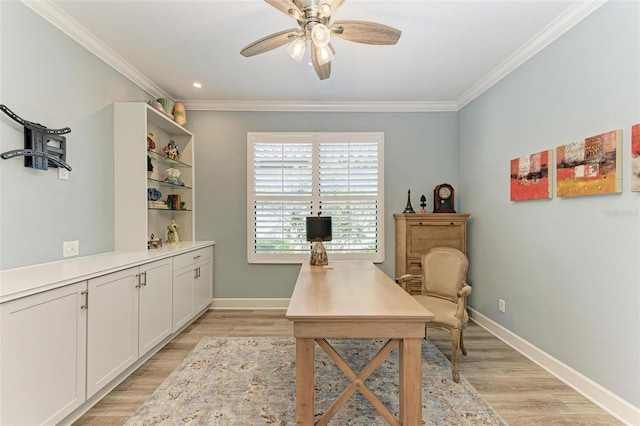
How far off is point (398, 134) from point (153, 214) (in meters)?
3.36

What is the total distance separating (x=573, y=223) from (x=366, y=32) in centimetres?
210

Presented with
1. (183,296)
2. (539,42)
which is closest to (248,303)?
(183,296)

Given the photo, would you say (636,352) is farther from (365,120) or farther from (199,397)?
(365,120)

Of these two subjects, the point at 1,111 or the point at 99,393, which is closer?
the point at 1,111

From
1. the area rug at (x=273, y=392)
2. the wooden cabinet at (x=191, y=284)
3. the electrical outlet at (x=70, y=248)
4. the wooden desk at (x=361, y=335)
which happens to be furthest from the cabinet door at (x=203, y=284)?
the wooden desk at (x=361, y=335)

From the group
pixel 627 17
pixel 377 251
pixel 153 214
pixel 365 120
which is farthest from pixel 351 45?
pixel 153 214

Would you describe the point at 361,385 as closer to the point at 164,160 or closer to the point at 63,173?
the point at 63,173

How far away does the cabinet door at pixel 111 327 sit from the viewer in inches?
75.1

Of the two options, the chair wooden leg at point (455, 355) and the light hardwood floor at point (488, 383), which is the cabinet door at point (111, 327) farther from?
the chair wooden leg at point (455, 355)

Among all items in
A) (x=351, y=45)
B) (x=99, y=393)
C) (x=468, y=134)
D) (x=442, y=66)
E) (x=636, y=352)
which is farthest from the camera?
(x=468, y=134)

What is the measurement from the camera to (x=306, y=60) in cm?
290

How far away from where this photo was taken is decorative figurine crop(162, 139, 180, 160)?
11.6 feet

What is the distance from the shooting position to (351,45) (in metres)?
2.64

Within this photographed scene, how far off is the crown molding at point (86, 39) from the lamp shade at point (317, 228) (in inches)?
95.0
